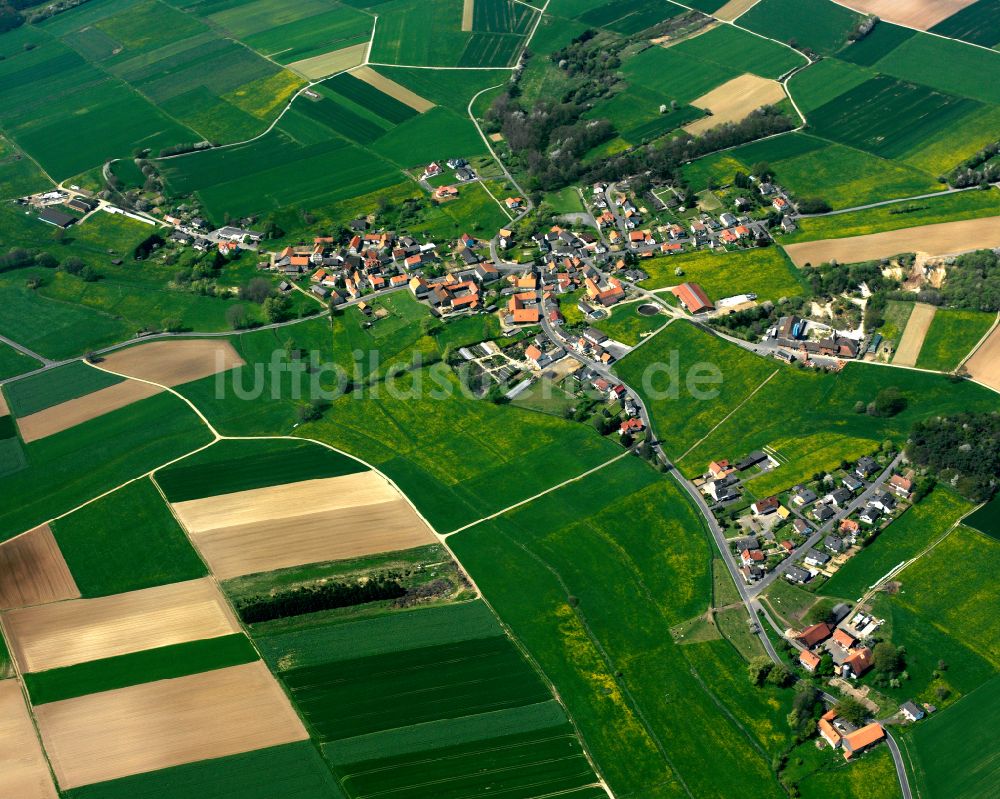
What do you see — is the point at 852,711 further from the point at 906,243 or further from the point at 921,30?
the point at 921,30

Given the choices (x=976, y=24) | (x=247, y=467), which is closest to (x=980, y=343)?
(x=247, y=467)

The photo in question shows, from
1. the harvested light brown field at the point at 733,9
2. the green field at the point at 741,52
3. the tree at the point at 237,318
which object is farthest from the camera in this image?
the harvested light brown field at the point at 733,9

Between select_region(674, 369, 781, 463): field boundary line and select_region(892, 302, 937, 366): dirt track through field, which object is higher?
select_region(892, 302, 937, 366): dirt track through field

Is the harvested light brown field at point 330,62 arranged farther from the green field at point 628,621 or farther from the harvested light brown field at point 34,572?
the green field at point 628,621

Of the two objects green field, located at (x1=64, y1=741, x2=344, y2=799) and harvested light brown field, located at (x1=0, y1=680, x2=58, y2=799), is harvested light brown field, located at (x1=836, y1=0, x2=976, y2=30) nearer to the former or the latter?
green field, located at (x1=64, y1=741, x2=344, y2=799)

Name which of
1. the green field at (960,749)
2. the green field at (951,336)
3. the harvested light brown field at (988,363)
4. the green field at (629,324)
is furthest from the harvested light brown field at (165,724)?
the harvested light brown field at (988,363)

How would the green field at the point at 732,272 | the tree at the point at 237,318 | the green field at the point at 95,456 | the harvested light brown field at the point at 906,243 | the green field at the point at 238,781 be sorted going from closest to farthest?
1. the green field at the point at 238,781
2. the green field at the point at 95,456
3. the green field at the point at 732,272
4. the harvested light brown field at the point at 906,243
5. the tree at the point at 237,318

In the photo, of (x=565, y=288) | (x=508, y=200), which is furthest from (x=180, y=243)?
(x=565, y=288)

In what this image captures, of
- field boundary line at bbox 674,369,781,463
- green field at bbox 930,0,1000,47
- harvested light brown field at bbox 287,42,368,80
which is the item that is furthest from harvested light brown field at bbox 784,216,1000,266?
harvested light brown field at bbox 287,42,368,80
